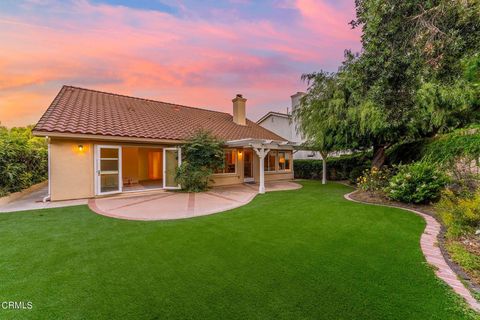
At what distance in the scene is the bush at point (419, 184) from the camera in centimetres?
729

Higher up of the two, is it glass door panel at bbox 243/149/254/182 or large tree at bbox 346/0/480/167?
large tree at bbox 346/0/480/167

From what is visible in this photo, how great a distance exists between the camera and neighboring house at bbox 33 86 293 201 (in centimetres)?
915

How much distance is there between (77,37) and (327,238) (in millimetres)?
12456

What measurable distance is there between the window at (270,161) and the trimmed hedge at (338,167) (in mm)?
3012

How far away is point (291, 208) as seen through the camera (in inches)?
297

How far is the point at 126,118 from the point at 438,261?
12867mm

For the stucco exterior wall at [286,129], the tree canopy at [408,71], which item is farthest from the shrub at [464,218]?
the stucco exterior wall at [286,129]

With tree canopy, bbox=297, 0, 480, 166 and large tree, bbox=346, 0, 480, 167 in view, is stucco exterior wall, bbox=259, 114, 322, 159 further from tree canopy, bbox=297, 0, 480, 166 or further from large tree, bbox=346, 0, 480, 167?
large tree, bbox=346, 0, 480, 167

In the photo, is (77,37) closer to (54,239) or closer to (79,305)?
(54,239)

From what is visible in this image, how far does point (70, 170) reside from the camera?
9250 millimetres

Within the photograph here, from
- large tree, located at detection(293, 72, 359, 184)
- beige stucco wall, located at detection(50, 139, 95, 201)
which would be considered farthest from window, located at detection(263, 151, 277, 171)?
beige stucco wall, located at detection(50, 139, 95, 201)

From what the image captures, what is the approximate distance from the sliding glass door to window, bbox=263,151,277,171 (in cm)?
956

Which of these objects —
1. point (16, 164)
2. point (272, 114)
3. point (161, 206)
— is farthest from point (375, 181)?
point (16, 164)

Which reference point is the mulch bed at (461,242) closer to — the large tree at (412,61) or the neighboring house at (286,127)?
the large tree at (412,61)
